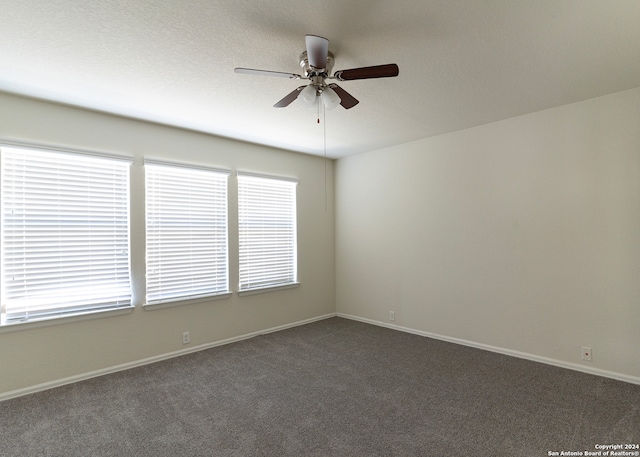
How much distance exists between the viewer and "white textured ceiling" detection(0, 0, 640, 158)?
1.88 meters

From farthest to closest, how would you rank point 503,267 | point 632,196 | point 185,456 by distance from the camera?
point 503,267, point 632,196, point 185,456

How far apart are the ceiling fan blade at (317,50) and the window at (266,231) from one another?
2622mm

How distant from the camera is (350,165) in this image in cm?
539

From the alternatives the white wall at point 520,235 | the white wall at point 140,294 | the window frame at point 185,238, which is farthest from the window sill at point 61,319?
the white wall at point 520,235

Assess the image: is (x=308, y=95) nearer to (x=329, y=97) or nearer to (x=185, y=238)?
(x=329, y=97)

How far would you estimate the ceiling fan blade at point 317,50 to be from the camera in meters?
1.89

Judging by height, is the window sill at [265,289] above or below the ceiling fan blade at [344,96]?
below

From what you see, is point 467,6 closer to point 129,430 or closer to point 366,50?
point 366,50

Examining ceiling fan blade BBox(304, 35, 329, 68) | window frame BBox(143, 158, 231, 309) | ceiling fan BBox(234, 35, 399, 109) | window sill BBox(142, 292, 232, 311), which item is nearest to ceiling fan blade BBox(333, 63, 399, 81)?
ceiling fan BBox(234, 35, 399, 109)

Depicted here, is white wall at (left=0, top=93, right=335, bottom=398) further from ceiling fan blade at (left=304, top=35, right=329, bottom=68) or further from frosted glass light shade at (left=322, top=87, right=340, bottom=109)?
ceiling fan blade at (left=304, top=35, right=329, bottom=68)

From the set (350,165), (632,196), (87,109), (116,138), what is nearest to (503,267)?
(632,196)

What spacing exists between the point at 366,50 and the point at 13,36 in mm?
2296

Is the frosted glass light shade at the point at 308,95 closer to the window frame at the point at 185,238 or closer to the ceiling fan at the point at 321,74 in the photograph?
the ceiling fan at the point at 321,74

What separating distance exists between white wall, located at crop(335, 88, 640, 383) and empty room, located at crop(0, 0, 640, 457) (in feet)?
0.07
